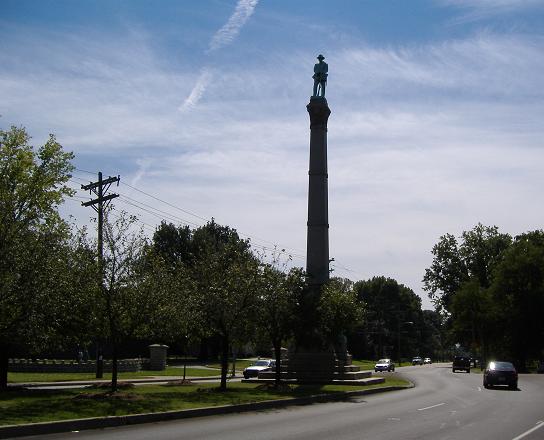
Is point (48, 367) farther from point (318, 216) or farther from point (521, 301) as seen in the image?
point (521, 301)

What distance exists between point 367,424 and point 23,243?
1074 cm

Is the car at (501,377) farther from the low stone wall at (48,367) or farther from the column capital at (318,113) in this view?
the low stone wall at (48,367)

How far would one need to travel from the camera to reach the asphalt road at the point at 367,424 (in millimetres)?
13539

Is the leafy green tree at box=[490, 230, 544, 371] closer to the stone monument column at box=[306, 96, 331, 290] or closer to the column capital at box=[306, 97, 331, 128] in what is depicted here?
the stone monument column at box=[306, 96, 331, 290]

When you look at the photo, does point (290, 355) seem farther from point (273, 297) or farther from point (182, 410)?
point (182, 410)

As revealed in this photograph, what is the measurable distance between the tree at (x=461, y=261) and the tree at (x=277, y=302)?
5867 cm

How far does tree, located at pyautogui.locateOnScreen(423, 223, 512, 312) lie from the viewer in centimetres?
8450

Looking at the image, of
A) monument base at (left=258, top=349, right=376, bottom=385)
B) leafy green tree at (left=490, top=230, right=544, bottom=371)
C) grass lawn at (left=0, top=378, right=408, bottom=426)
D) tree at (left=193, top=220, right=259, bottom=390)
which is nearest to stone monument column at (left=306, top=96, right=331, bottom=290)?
monument base at (left=258, top=349, right=376, bottom=385)

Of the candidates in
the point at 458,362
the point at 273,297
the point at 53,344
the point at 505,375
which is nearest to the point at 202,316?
the point at 273,297

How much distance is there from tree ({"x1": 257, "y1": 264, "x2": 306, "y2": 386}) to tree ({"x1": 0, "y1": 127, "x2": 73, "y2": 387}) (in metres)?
8.16

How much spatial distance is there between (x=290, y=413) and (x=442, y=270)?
71656mm

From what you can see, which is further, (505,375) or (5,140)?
(505,375)

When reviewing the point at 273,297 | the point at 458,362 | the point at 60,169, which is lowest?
the point at 458,362

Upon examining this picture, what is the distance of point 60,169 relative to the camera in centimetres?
3042
